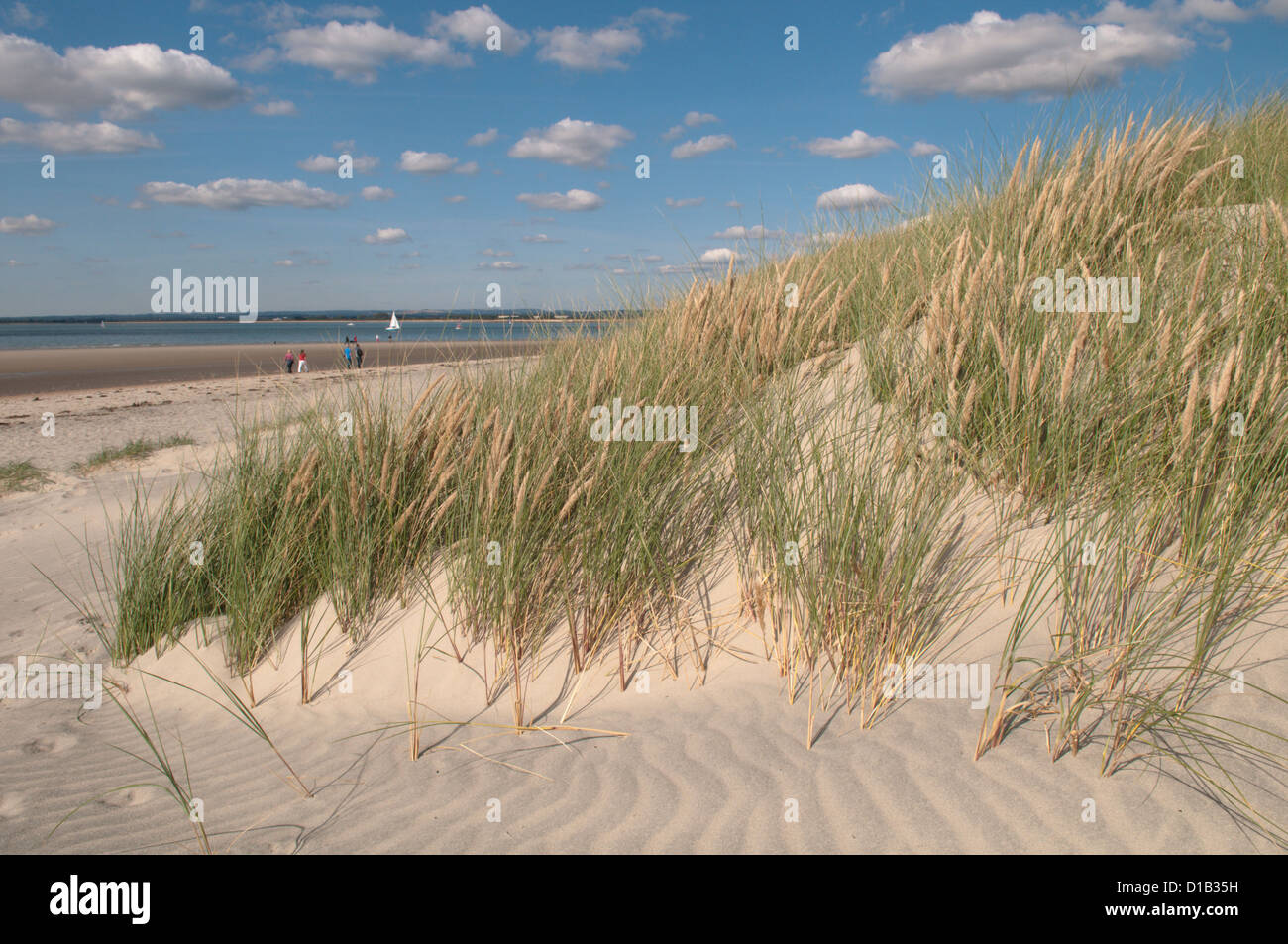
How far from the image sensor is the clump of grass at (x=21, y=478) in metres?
8.00

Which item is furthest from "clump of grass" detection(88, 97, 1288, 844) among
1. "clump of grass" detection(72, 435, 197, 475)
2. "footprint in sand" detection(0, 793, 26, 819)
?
"clump of grass" detection(72, 435, 197, 475)

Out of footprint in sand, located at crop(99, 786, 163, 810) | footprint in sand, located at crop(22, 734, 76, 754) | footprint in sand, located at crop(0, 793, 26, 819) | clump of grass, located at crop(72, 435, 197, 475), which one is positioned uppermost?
clump of grass, located at crop(72, 435, 197, 475)

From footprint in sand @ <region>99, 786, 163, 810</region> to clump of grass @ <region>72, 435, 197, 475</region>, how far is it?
23.9 ft

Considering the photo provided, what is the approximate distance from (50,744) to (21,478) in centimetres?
721

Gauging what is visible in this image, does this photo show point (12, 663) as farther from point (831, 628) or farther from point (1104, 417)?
point (1104, 417)

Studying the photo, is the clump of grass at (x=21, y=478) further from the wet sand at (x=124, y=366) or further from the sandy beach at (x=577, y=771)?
the wet sand at (x=124, y=366)

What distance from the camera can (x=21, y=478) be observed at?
27.2ft

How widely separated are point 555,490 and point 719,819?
172cm

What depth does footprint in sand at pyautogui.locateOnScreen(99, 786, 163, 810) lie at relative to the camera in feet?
8.31

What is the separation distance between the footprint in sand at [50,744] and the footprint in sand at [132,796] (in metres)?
0.64

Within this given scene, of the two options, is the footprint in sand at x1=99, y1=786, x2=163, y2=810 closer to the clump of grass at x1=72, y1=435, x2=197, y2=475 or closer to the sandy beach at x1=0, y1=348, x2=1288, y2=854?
the sandy beach at x1=0, y1=348, x2=1288, y2=854

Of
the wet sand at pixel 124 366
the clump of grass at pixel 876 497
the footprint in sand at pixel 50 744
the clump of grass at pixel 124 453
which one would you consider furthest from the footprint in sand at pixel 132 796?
the wet sand at pixel 124 366

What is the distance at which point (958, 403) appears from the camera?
3.44m
